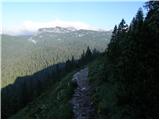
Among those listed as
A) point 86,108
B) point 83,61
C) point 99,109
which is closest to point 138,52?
point 99,109

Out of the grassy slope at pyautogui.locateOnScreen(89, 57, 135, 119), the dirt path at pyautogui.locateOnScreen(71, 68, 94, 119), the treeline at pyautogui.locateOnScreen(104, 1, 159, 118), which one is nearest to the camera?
the treeline at pyautogui.locateOnScreen(104, 1, 159, 118)

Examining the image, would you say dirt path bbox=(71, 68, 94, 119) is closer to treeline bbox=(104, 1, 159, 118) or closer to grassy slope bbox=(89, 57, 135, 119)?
grassy slope bbox=(89, 57, 135, 119)

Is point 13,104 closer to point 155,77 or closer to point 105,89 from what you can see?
point 105,89

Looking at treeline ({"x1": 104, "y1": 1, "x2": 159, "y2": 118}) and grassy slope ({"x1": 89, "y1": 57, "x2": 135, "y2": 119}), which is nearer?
treeline ({"x1": 104, "y1": 1, "x2": 159, "y2": 118})

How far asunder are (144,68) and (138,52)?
170cm

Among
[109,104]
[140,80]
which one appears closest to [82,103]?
[109,104]

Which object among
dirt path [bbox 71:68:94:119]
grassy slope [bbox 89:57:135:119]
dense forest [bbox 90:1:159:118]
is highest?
dense forest [bbox 90:1:159:118]

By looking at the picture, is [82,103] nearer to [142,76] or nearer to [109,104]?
[109,104]

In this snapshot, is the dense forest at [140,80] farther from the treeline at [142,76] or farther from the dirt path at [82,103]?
the dirt path at [82,103]

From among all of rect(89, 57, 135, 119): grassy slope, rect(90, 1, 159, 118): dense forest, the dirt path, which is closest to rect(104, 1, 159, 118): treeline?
rect(90, 1, 159, 118): dense forest

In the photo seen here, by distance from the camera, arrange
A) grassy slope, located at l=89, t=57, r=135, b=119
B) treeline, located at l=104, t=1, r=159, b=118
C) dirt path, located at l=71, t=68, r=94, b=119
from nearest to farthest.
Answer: treeline, located at l=104, t=1, r=159, b=118, grassy slope, located at l=89, t=57, r=135, b=119, dirt path, located at l=71, t=68, r=94, b=119

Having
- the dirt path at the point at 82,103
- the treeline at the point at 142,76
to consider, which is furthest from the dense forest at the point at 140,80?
the dirt path at the point at 82,103

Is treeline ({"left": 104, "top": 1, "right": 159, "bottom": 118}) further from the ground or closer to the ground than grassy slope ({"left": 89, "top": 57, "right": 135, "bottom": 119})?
further from the ground

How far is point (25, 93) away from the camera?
83438 millimetres
